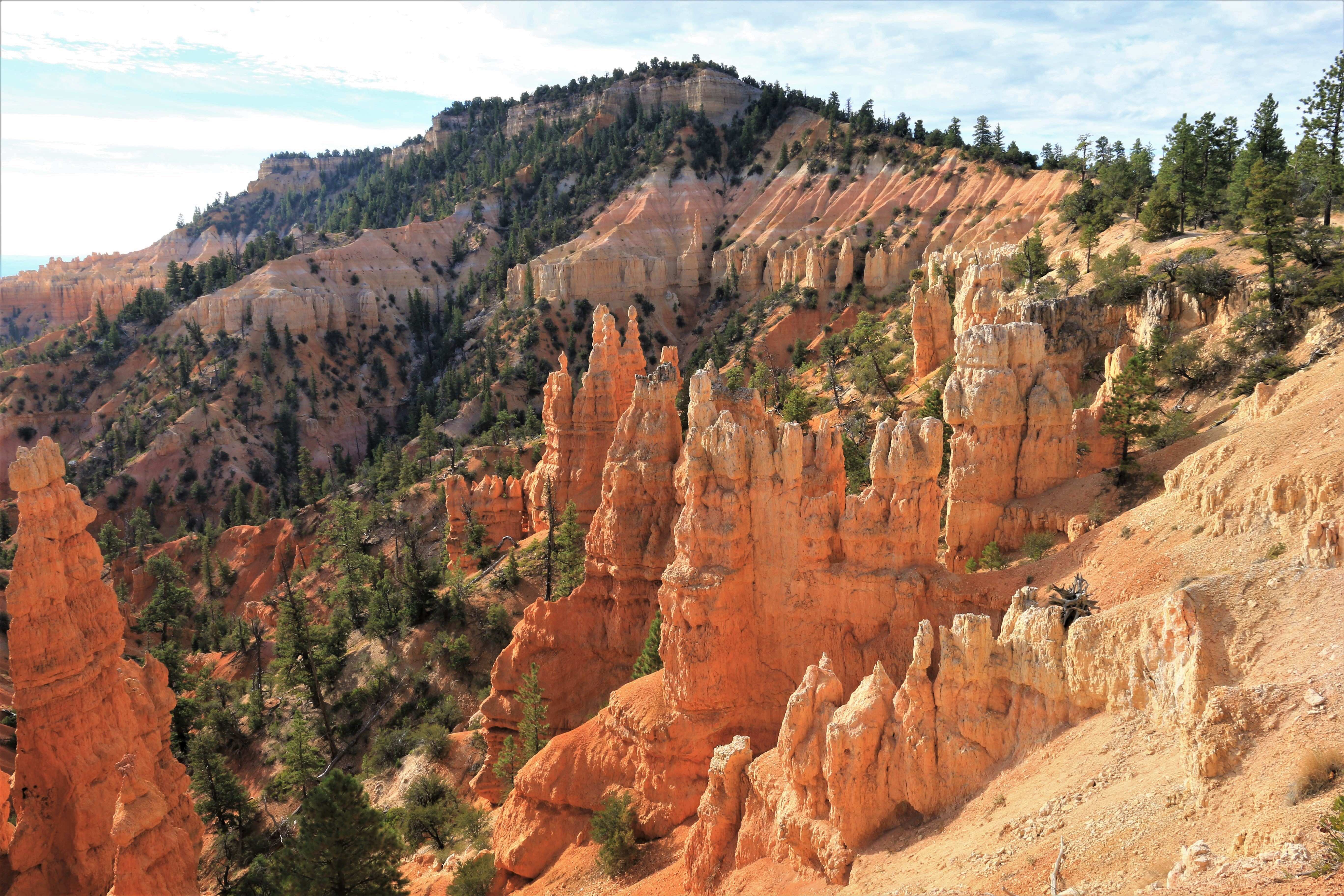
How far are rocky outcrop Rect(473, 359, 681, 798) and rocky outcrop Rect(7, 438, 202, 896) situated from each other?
10205 mm

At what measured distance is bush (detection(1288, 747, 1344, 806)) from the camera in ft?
28.7

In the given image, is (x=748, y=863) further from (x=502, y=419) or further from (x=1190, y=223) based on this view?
(x=502, y=419)

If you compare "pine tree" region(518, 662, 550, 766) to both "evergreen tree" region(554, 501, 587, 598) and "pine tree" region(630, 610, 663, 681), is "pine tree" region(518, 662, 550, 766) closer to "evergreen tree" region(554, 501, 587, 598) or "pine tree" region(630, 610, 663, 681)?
"pine tree" region(630, 610, 663, 681)

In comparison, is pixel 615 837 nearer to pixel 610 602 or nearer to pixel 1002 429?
pixel 610 602

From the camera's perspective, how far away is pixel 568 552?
37781 millimetres

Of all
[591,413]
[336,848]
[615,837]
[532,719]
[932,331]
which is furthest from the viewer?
[932,331]

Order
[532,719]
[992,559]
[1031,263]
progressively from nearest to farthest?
A: [992,559]
[532,719]
[1031,263]

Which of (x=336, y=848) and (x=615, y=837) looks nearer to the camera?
(x=336, y=848)

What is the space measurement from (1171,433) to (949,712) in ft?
51.8

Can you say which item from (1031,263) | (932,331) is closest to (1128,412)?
(1031,263)

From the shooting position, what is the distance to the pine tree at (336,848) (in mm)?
18078

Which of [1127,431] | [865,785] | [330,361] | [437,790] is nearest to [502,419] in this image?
[330,361]

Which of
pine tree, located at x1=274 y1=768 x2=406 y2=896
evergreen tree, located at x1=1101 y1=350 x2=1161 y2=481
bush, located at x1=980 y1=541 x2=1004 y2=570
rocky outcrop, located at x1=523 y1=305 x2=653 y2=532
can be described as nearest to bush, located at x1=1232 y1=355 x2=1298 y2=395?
evergreen tree, located at x1=1101 y1=350 x2=1161 y2=481

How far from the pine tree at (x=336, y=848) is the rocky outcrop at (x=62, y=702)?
150 inches
